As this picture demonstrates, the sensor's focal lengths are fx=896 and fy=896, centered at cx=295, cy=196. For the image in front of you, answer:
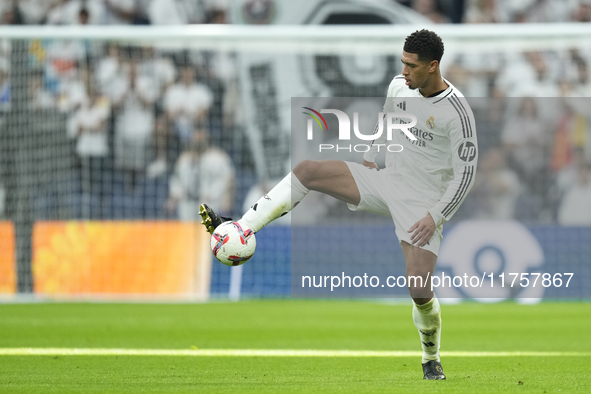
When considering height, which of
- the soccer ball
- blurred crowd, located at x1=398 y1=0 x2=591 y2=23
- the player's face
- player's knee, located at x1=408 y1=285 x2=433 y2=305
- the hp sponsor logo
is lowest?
player's knee, located at x1=408 y1=285 x2=433 y2=305

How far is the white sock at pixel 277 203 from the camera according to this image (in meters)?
6.18

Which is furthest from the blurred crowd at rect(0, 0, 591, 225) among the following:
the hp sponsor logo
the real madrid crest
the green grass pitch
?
the hp sponsor logo

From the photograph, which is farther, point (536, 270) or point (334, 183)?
point (536, 270)

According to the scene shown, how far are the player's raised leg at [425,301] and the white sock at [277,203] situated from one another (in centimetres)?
89

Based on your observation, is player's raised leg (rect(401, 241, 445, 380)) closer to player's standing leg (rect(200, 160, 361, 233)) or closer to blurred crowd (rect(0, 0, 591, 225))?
player's standing leg (rect(200, 160, 361, 233))

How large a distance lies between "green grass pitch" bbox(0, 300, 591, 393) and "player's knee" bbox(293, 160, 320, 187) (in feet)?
4.57

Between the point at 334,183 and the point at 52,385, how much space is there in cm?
235

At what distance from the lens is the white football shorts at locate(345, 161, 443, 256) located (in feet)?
21.2

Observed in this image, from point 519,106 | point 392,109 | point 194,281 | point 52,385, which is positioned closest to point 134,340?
point 52,385

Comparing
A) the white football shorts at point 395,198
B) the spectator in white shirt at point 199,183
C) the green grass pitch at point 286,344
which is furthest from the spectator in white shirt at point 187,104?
the white football shorts at point 395,198

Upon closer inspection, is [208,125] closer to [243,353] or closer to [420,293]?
[243,353]

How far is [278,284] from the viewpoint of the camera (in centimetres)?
1494

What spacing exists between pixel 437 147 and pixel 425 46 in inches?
29.5

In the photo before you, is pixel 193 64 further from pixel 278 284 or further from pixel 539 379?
pixel 539 379
